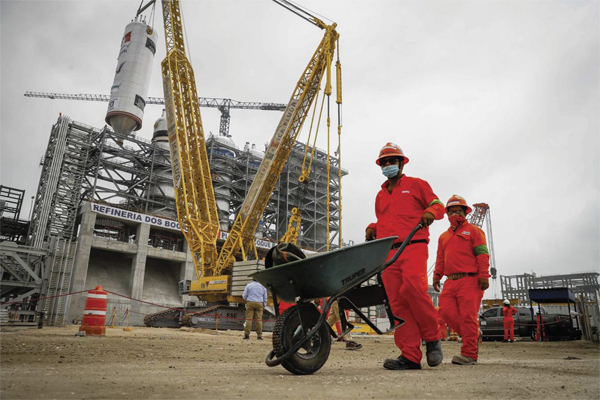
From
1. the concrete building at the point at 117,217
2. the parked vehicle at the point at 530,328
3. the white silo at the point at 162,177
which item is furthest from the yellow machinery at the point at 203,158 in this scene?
the white silo at the point at 162,177

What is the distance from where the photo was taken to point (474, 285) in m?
4.34

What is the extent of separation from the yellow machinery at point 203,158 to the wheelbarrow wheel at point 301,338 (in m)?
17.1

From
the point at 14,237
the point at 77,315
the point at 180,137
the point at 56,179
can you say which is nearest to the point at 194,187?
the point at 180,137

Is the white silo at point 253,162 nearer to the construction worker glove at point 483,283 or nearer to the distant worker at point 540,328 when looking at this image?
the distant worker at point 540,328

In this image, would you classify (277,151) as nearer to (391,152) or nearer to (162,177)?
(391,152)

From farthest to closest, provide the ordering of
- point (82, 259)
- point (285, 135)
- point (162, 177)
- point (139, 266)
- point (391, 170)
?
point (162, 177) → point (139, 266) → point (82, 259) → point (285, 135) → point (391, 170)

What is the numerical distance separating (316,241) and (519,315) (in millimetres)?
29894

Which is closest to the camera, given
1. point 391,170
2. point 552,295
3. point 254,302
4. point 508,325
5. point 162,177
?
point 391,170

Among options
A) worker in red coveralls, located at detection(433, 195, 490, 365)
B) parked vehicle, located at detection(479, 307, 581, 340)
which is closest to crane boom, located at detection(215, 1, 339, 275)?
parked vehicle, located at detection(479, 307, 581, 340)

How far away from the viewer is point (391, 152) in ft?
12.6

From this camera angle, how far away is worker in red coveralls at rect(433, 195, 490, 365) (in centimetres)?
417

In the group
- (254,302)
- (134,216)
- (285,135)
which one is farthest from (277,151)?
(134,216)

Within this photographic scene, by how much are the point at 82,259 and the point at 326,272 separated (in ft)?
91.3

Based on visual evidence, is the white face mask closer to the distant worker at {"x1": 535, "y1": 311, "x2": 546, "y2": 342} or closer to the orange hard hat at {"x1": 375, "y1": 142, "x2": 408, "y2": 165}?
the orange hard hat at {"x1": 375, "y1": 142, "x2": 408, "y2": 165}
